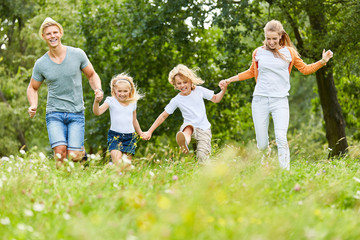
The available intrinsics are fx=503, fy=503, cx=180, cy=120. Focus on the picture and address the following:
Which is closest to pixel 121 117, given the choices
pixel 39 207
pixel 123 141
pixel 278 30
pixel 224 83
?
pixel 123 141

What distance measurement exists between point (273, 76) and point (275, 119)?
0.59 m

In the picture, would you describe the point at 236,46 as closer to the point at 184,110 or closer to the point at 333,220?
the point at 184,110

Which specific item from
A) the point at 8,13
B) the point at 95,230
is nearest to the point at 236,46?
the point at 95,230

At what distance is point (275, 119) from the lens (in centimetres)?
688

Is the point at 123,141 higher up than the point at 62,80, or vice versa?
the point at 62,80

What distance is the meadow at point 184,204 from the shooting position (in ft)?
10.5

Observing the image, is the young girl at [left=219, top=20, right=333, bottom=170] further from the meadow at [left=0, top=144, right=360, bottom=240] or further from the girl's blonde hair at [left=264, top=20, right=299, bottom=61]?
the meadow at [left=0, top=144, right=360, bottom=240]

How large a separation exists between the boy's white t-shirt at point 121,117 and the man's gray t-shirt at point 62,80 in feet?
2.29

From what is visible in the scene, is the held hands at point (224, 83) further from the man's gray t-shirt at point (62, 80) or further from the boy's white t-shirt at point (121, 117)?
the man's gray t-shirt at point (62, 80)

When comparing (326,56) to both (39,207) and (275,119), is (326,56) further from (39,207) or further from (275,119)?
(39,207)

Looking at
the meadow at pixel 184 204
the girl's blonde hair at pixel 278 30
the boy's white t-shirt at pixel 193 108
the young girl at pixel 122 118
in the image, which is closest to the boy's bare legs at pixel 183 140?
the boy's white t-shirt at pixel 193 108

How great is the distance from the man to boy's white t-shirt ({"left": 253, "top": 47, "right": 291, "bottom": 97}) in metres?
2.23

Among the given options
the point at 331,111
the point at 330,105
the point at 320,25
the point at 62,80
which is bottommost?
the point at 331,111

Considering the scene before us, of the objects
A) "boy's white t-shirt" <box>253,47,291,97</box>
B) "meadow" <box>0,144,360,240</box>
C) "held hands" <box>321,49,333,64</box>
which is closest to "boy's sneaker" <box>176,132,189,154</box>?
"boy's white t-shirt" <box>253,47,291,97</box>
